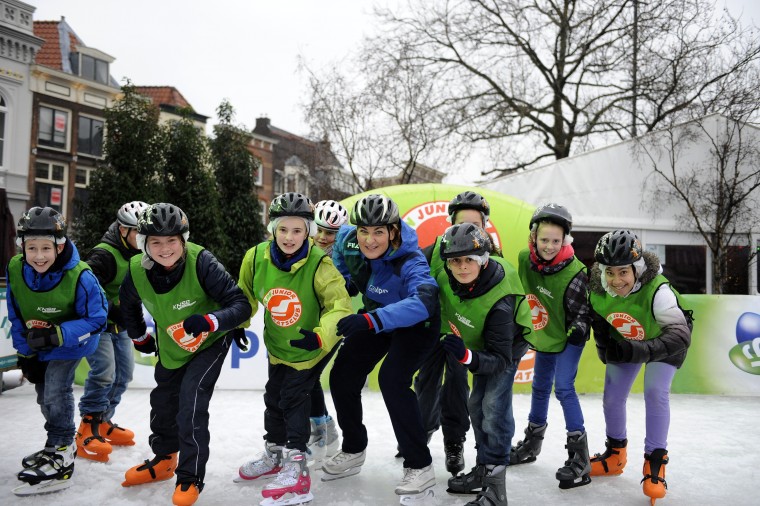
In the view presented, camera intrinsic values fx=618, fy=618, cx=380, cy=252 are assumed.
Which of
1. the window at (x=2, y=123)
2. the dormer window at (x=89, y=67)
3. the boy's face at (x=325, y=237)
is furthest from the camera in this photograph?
the dormer window at (x=89, y=67)

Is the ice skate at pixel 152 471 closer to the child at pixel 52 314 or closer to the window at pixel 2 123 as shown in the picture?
the child at pixel 52 314

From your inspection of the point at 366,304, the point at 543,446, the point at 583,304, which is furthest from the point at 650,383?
the point at 366,304

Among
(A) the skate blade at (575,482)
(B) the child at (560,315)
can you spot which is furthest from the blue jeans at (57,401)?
(A) the skate blade at (575,482)

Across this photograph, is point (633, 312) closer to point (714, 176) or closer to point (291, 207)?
point (291, 207)

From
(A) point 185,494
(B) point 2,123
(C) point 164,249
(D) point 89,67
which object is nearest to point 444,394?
(A) point 185,494

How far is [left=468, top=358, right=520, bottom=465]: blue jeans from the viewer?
4125 mm

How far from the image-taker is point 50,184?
27188 millimetres

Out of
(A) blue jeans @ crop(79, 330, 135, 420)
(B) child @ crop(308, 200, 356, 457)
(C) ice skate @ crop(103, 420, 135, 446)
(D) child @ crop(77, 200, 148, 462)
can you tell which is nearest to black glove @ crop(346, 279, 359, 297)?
(B) child @ crop(308, 200, 356, 457)

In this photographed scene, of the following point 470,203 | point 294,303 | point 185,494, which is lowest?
point 185,494

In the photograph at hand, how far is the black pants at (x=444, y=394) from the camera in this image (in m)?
4.89

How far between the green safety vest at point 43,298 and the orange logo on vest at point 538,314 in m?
3.54

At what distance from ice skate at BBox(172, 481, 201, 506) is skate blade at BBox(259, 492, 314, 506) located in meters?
0.44

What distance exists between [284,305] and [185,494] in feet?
4.51

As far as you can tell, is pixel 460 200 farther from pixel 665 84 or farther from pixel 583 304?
pixel 665 84
